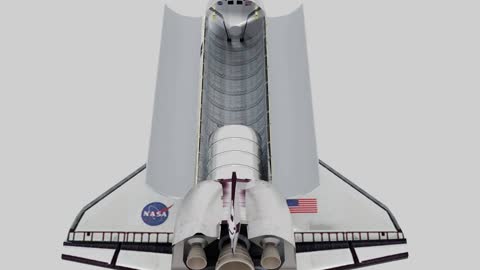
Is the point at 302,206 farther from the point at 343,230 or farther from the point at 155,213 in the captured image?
the point at 155,213

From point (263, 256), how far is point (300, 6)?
18.2 ft

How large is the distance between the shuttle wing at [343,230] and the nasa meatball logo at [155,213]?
1522 mm

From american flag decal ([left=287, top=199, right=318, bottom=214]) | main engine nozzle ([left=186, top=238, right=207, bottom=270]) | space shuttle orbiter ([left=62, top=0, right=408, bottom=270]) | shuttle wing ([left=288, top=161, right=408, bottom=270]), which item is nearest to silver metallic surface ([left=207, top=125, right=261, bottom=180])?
space shuttle orbiter ([left=62, top=0, right=408, bottom=270])

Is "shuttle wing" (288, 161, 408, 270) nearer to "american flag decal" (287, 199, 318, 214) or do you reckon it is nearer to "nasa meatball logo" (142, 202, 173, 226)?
"american flag decal" (287, 199, 318, 214)

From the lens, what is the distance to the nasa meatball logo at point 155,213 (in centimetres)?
738

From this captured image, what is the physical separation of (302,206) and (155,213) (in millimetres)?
1770

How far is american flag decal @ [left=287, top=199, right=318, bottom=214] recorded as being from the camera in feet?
24.6

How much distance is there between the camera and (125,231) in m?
7.27

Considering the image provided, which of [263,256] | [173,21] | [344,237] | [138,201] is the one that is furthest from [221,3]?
[263,256]

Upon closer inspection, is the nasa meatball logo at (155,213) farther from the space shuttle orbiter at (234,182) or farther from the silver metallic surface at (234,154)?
the silver metallic surface at (234,154)

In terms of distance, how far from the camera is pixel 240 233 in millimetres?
6223

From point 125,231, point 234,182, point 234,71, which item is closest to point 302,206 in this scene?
point 234,182

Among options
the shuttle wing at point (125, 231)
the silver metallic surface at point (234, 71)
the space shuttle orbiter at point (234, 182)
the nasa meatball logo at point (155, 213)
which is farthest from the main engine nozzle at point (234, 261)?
the silver metallic surface at point (234, 71)

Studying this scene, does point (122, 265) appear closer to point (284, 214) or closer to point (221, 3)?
point (284, 214)
